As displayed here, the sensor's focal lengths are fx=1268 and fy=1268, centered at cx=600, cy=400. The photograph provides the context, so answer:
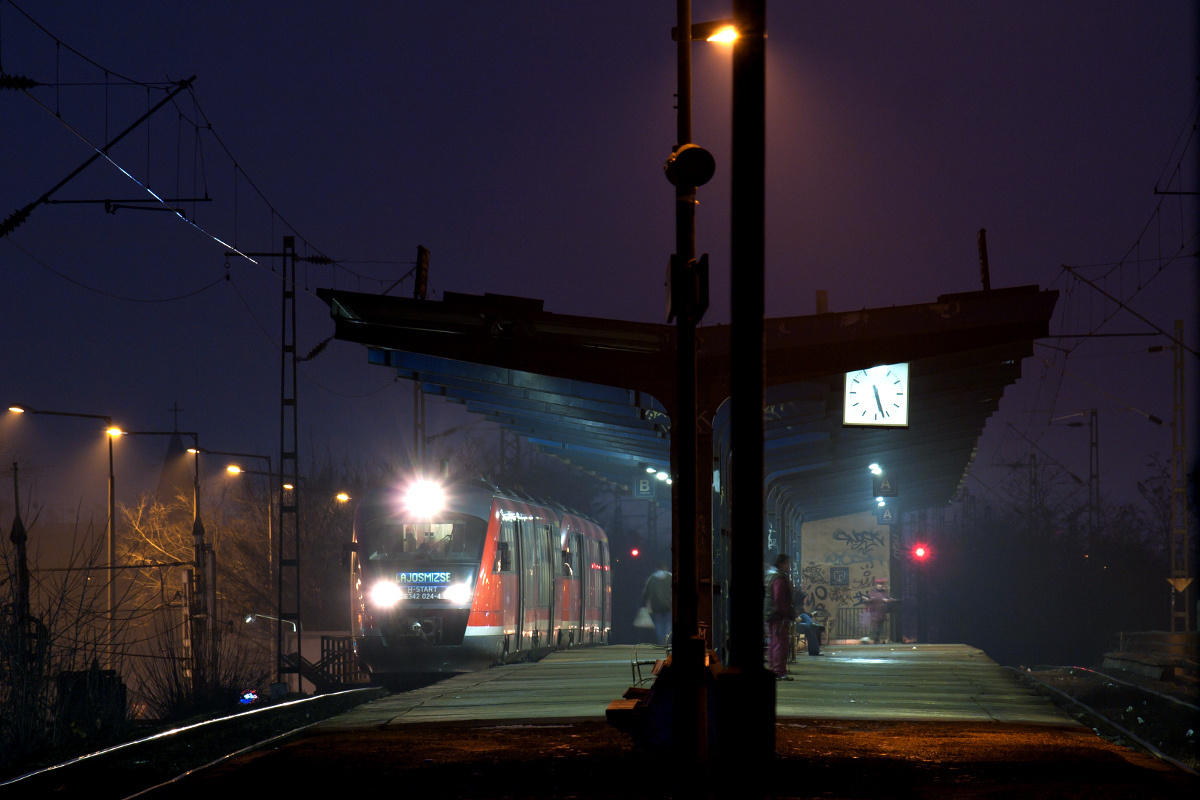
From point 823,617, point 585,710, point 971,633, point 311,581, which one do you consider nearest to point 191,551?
point 311,581

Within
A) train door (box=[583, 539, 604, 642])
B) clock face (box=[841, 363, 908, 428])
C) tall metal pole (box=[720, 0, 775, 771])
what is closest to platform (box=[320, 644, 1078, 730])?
clock face (box=[841, 363, 908, 428])

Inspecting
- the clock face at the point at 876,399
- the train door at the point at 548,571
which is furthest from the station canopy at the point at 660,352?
the train door at the point at 548,571

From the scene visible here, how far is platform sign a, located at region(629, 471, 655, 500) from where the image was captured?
28094 millimetres

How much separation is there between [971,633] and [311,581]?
3153 centimetres

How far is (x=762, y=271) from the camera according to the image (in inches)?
249

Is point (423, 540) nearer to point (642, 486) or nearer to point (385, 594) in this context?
point (385, 594)

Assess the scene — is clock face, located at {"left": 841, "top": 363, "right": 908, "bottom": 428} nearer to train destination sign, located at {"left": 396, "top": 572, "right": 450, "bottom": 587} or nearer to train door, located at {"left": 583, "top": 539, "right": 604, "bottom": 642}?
train destination sign, located at {"left": 396, "top": 572, "right": 450, "bottom": 587}

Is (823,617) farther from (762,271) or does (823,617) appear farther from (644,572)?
(644,572)

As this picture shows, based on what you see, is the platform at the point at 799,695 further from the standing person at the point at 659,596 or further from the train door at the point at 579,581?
the train door at the point at 579,581

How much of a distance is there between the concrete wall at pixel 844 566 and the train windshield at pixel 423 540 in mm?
15944

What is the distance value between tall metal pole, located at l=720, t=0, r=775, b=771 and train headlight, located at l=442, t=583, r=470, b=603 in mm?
15576

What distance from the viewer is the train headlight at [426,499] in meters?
22.2

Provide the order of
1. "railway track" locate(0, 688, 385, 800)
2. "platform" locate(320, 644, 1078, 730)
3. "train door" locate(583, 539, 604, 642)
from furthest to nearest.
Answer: "train door" locate(583, 539, 604, 642), "platform" locate(320, 644, 1078, 730), "railway track" locate(0, 688, 385, 800)

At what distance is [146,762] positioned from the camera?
→ 1268cm
